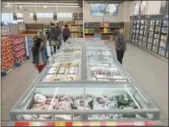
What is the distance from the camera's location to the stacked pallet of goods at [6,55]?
6.17 meters

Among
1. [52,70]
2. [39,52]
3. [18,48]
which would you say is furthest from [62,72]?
[18,48]

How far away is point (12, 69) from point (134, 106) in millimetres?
5773

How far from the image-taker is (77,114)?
1.57 metres

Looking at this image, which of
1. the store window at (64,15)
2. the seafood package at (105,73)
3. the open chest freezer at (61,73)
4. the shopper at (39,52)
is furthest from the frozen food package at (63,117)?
the store window at (64,15)

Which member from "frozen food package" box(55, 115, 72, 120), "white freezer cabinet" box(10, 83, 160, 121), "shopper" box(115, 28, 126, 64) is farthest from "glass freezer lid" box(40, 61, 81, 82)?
"shopper" box(115, 28, 126, 64)

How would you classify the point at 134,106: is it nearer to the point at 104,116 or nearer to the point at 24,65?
the point at 104,116

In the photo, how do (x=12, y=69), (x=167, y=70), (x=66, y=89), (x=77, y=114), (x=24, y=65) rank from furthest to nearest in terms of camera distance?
(x=24, y=65) → (x=12, y=69) → (x=66, y=89) → (x=77, y=114) → (x=167, y=70)

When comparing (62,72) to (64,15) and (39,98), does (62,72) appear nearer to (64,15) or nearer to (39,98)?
(39,98)

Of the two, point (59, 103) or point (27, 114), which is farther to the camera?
point (59, 103)

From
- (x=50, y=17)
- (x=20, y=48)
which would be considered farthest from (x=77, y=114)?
(x=50, y=17)

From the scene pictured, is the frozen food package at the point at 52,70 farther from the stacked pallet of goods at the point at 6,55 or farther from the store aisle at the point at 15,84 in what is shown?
the stacked pallet of goods at the point at 6,55

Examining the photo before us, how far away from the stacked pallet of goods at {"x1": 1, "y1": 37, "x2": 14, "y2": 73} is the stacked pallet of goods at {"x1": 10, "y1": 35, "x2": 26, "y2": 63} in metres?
0.33

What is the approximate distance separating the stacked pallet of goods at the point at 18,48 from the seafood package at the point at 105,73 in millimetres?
4940

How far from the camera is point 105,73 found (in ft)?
9.61
